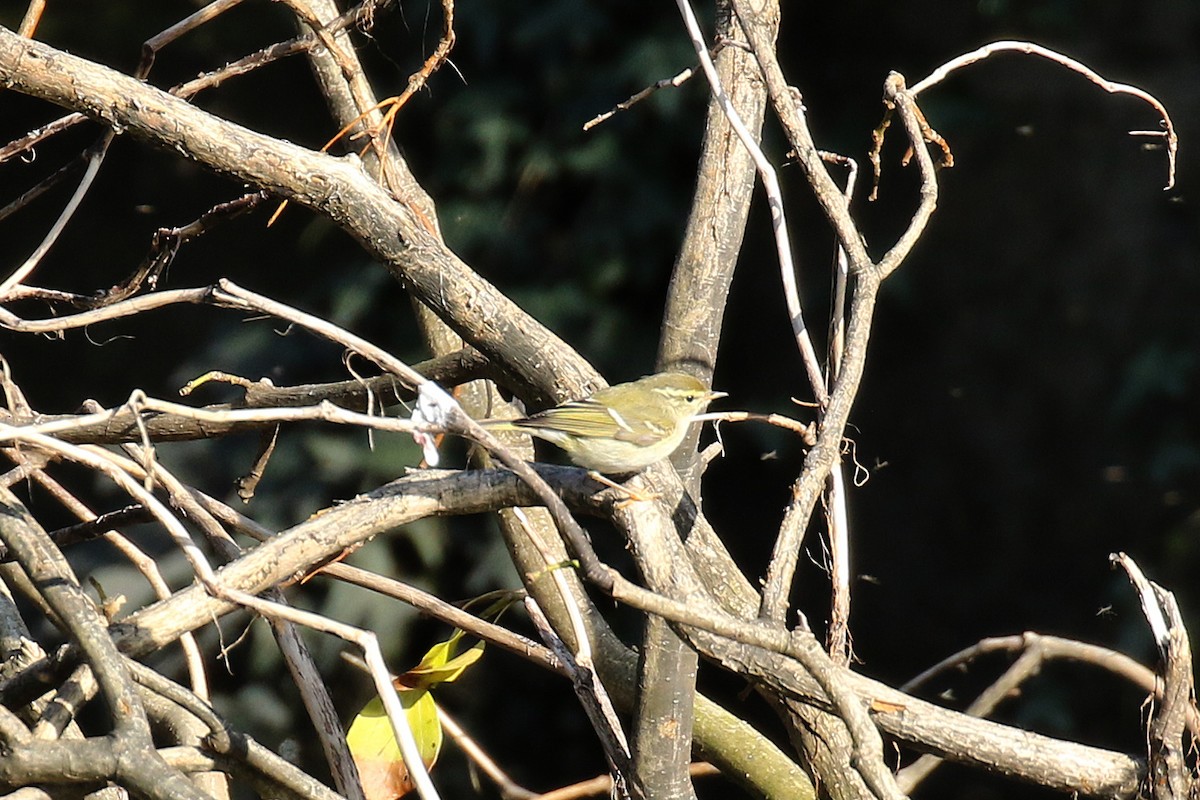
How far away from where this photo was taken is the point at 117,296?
1.97 meters

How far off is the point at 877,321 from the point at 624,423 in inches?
93.5

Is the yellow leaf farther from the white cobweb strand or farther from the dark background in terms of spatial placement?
the dark background

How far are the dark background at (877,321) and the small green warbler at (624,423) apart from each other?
61.8 inches

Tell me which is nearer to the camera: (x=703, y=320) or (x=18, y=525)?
(x=18, y=525)

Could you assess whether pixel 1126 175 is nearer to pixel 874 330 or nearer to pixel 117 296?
pixel 874 330

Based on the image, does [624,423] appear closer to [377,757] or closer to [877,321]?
[377,757]

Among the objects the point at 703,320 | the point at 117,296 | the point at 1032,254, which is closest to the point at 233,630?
the point at 117,296

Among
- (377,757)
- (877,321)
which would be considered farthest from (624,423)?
(877,321)

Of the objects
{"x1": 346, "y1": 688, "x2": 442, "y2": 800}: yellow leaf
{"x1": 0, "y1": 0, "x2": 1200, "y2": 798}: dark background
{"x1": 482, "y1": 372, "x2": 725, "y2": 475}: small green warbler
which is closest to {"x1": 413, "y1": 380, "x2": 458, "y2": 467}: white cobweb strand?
{"x1": 482, "y1": 372, "x2": 725, "y2": 475}: small green warbler

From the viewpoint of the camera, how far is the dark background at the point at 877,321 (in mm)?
3668

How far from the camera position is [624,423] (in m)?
1.90

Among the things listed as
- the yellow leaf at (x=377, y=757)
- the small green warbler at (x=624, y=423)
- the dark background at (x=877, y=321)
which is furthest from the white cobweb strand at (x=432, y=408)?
the dark background at (x=877, y=321)

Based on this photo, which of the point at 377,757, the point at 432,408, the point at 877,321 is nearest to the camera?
the point at 432,408

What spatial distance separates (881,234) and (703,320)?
2036 mm
